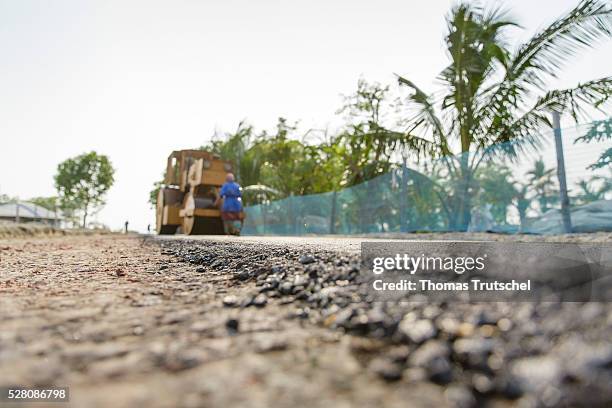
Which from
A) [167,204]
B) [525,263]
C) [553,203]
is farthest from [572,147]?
[167,204]

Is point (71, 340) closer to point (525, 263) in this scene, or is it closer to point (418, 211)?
point (525, 263)

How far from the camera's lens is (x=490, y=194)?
7.91m

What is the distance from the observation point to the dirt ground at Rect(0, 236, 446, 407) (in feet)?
3.01

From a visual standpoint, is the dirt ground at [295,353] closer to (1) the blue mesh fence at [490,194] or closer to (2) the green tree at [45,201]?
(1) the blue mesh fence at [490,194]

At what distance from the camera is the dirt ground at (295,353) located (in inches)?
35.9

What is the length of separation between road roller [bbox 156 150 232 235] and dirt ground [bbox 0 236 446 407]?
9158mm

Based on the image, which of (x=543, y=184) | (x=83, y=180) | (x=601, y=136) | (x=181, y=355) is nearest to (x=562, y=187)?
(x=543, y=184)

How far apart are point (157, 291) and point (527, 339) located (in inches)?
66.8

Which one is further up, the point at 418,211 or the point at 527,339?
the point at 418,211

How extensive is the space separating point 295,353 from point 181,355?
0.32 metres

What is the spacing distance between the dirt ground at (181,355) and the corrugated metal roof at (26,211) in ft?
→ 163

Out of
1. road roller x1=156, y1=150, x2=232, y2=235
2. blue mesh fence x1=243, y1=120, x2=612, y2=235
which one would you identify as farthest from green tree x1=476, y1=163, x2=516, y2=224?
road roller x1=156, y1=150, x2=232, y2=235

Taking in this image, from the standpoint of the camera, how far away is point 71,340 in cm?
130

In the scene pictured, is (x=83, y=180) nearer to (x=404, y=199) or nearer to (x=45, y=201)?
(x=45, y=201)
